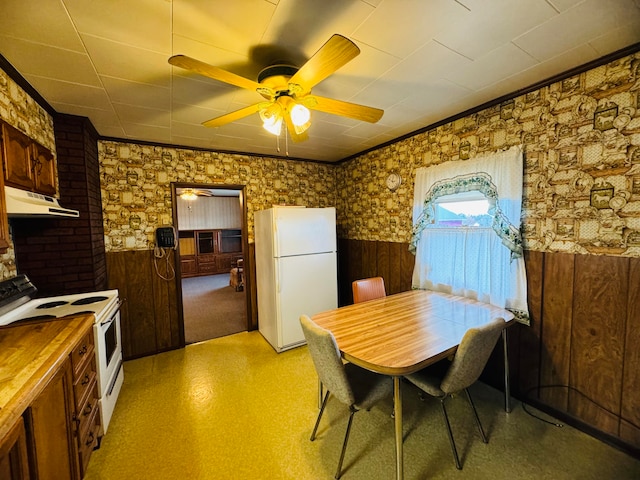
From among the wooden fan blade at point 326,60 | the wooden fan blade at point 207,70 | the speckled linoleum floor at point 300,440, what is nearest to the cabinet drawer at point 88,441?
the speckled linoleum floor at point 300,440

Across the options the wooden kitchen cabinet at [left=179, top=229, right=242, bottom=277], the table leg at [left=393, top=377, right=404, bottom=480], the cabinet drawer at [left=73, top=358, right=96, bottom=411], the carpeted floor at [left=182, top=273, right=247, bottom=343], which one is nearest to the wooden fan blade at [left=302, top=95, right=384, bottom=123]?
the table leg at [left=393, top=377, right=404, bottom=480]

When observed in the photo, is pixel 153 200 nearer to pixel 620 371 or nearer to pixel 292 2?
pixel 292 2

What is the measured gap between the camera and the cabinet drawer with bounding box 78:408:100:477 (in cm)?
147

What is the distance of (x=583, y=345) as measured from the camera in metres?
1.83

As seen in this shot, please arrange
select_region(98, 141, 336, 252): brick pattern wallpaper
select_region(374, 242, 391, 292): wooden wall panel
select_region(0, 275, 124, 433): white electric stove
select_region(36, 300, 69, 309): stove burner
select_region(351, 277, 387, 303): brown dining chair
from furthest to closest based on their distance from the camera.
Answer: select_region(374, 242, 391, 292): wooden wall panel → select_region(98, 141, 336, 252): brick pattern wallpaper → select_region(351, 277, 387, 303): brown dining chair → select_region(36, 300, 69, 309): stove burner → select_region(0, 275, 124, 433): white electric stove

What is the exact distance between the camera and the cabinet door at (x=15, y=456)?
34.3 inches

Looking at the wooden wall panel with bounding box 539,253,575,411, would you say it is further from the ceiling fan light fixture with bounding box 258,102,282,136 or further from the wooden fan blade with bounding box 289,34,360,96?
the ceiling fan light fixture with bounding box 258,102,282,136

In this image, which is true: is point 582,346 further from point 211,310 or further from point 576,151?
point 211,310

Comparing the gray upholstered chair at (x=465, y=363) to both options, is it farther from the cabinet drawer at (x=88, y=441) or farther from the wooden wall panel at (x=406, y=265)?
the cabinet drawer at (x=88, y=441)

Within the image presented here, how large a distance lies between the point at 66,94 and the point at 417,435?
3518 mm

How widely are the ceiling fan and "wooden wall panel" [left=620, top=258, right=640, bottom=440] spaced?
1.89 m

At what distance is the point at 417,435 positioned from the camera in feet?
6.09

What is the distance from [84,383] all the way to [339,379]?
152 cm

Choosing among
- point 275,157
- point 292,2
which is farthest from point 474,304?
point 275,157
